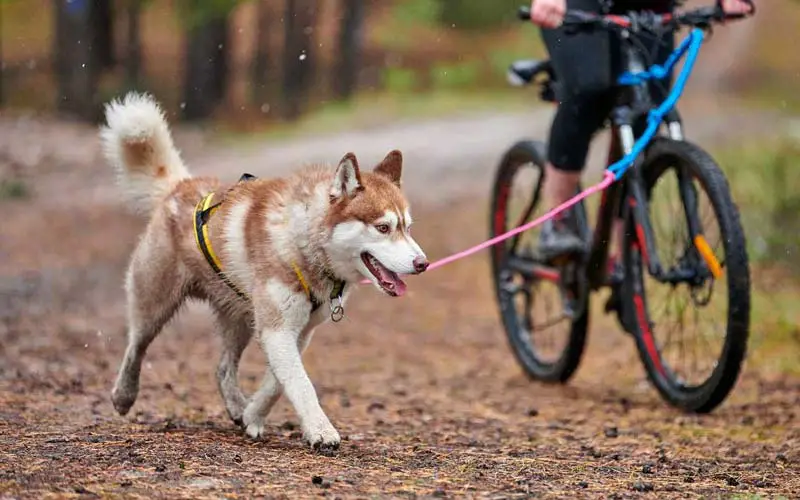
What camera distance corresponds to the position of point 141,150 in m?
5.54

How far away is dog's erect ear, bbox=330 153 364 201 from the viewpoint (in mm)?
4559

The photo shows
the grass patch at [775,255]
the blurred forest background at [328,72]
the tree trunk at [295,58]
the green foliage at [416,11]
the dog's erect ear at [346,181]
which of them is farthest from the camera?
the green foliage at [416,11]

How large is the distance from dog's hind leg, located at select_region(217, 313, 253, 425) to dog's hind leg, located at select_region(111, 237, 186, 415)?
251 millimetres

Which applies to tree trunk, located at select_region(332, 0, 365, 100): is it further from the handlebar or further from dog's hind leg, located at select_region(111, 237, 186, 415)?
dog's hind leg, located at select_region(111, 237, 186, 415)

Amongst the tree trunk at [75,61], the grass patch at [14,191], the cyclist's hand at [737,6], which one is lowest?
the grass patch at [14,191]

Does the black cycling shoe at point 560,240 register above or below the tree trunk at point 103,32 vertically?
below

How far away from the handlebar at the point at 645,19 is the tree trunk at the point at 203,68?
19.9 metres

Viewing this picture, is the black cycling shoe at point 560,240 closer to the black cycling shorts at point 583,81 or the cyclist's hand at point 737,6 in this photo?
the black cycling shorts at point 583,81

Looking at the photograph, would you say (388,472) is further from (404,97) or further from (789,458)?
(404,97)

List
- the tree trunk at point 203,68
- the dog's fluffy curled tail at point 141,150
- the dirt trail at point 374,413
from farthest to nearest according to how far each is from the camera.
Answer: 1. the tree trunk at point 203,68
2. the dog's fluffy curled tail at point 141,150
3. the dirt trail at point 374,413

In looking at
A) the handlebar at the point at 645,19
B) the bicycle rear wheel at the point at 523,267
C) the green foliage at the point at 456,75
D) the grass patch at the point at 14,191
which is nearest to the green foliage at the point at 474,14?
the green foliage at the point at 456,75

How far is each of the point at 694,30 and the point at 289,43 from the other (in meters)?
23.2

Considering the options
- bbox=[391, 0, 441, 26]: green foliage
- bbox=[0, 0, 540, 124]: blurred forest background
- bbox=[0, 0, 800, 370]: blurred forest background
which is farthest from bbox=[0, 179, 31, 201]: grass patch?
bbox=[391, 0, 441, 26]: green foliage

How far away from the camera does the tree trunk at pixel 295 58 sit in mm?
28109
